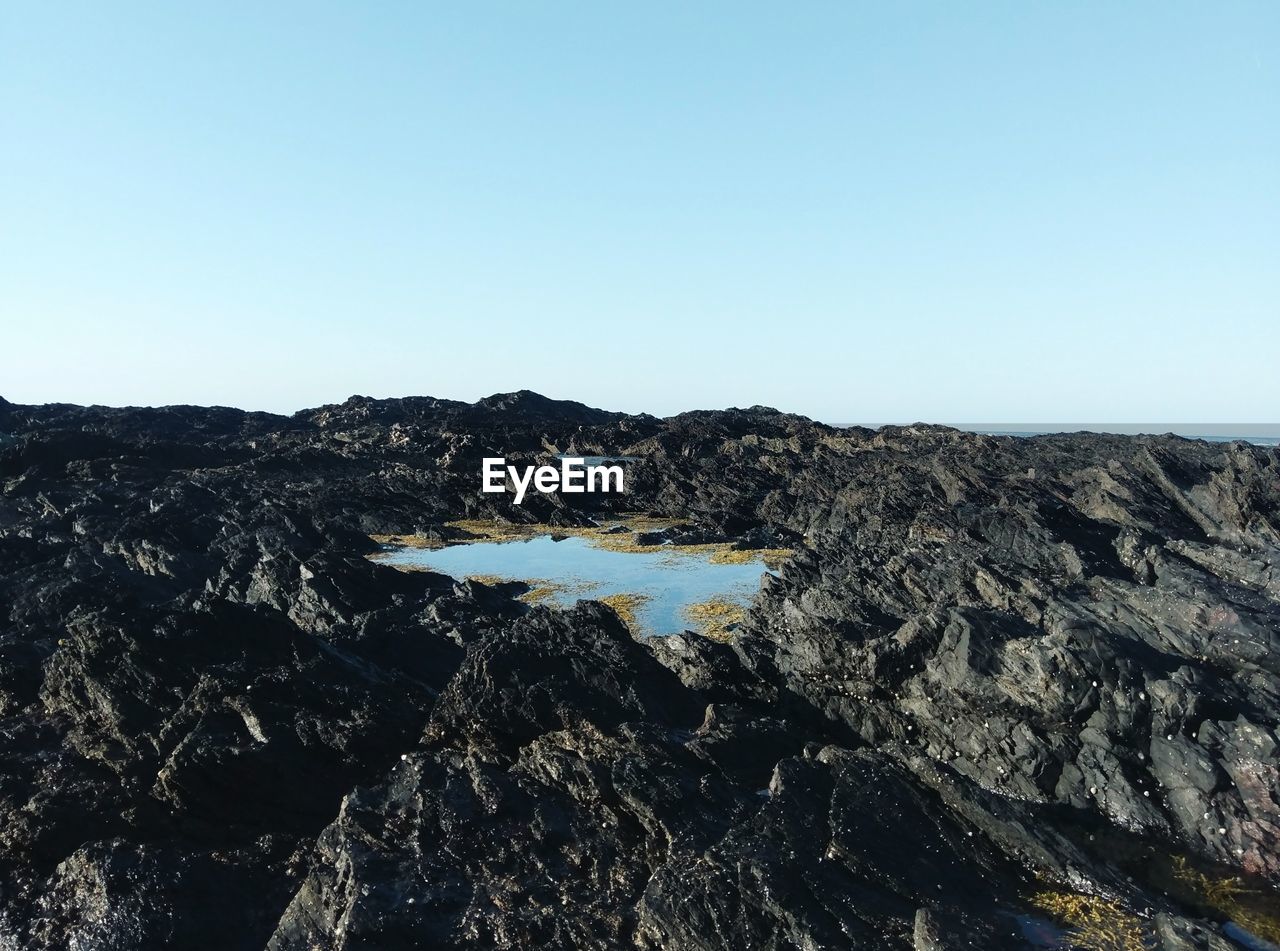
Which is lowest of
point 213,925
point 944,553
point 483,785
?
point 213,925

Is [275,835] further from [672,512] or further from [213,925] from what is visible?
[672,512]

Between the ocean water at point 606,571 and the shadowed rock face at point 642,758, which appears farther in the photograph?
the ocean water at point 606,571

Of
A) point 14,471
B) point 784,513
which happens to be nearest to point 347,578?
point 784,513

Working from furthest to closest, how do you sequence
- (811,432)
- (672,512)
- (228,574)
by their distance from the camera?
1. (811,432)
2. (672,512)
3. (228,574)

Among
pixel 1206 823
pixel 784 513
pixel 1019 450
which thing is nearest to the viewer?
pixel 1206 823

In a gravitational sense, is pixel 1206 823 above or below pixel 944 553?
below

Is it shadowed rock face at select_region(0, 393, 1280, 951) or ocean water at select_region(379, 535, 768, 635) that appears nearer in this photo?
shadowed rock face at select_region(0, 393, 1280, 951)
